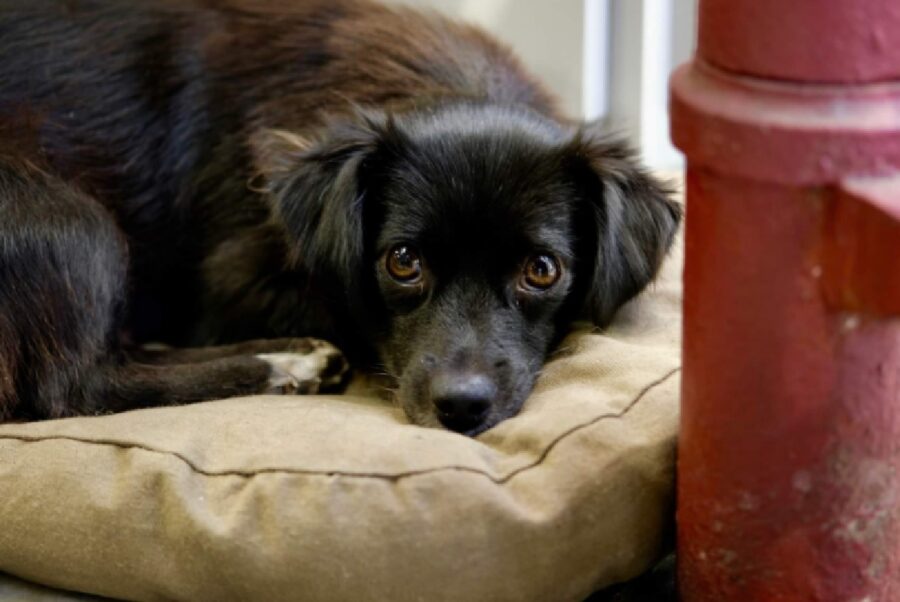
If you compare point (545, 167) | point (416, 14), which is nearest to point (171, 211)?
point (416, 14)

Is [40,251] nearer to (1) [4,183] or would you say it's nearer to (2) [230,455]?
(1) [4,183]

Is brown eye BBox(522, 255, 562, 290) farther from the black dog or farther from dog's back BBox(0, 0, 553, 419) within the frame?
dog's back BBox(0, 0, 553, 419)

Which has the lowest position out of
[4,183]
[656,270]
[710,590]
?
[710,590]

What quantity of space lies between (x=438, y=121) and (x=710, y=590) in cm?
94

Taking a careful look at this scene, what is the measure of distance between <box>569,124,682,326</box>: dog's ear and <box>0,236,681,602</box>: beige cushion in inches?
7.0

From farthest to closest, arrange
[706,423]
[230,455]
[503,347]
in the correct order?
[503,347] → [230,455] → [706,423]

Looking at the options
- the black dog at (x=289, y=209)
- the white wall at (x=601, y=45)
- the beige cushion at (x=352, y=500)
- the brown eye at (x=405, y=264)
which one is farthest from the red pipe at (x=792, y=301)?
the white wall at (x=601, y=45)

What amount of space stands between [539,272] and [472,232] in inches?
5.2

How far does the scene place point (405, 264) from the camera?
7.02 ft

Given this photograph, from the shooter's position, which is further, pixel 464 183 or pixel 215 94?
pixel 215 94

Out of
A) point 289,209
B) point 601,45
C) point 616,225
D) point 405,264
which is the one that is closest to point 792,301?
point 616,225

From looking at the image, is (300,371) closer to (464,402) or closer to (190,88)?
(464,402)

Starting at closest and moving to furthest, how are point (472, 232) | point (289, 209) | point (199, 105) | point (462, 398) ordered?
point (462, 398), point (472, 232), point (289, 209), point (199, 105)

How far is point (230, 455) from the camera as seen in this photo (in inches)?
72.1
